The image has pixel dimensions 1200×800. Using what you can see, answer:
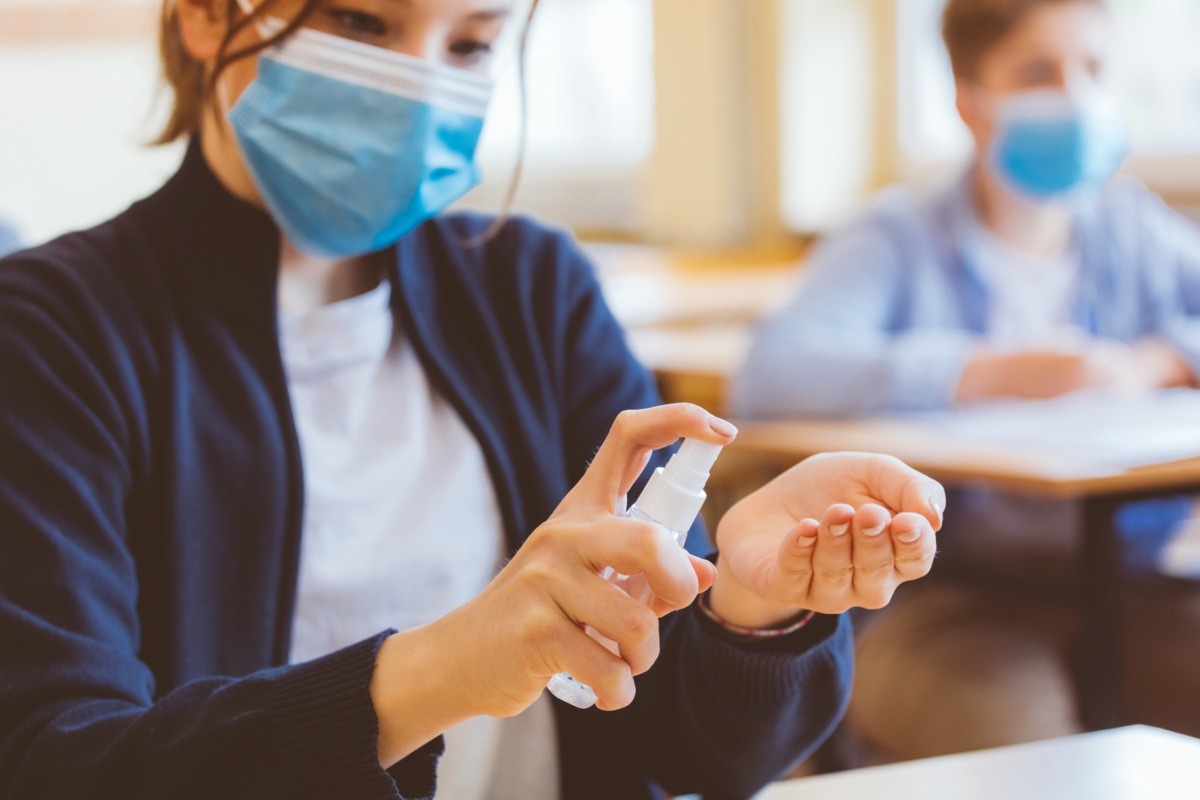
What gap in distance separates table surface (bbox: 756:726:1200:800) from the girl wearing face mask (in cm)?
8

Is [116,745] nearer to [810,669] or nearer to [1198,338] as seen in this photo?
[810,669]

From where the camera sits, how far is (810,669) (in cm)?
94

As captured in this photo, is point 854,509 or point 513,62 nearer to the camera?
point 854,509

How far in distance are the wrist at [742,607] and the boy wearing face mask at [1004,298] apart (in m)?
1.09

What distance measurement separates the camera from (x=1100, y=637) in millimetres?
1833

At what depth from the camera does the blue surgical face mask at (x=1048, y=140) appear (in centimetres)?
233

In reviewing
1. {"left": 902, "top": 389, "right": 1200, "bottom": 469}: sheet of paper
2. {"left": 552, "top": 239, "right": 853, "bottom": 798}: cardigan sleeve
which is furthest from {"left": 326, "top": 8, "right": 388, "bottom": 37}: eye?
{"left": 902, "top": 389, "right": 1200, "bottom": 469}: sheet of paper

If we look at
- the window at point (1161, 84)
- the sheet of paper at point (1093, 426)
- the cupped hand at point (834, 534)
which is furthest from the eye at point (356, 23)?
the window at point (1161, 84)

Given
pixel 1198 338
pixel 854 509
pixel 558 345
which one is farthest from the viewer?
pixel 1198 338

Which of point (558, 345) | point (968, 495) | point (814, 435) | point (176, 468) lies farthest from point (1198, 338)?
point (176, 468)

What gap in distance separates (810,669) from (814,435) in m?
1.11

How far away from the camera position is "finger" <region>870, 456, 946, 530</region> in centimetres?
73

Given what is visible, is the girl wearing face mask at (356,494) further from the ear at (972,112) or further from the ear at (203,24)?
the ear at (972,112)

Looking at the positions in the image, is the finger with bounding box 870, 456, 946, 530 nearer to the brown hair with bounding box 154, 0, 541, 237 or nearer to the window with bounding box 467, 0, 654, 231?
the brown hair with bounding box 154, 0, 541, 237
